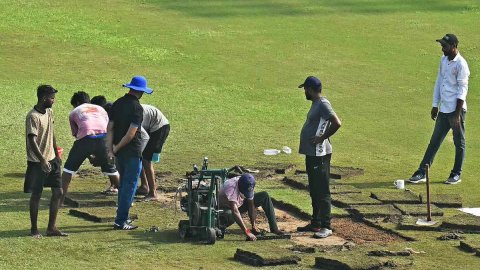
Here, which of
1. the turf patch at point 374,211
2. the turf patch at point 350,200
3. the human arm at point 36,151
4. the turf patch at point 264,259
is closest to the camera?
the turf patch at point 264,259

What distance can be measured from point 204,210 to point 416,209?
11.7ft

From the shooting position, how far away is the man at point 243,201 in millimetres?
14695

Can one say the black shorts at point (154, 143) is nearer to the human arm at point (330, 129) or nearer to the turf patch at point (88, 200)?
the turf patch at point (88, 200)

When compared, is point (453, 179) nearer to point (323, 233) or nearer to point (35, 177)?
point (323, 233)

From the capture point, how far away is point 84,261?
13.5m

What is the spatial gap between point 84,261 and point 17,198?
13.7 feet

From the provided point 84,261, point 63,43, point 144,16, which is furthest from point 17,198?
point 144,16

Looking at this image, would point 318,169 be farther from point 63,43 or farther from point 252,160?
point 63,43

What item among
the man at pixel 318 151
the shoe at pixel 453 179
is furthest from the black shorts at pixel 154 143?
the shoe at pixel 453 179

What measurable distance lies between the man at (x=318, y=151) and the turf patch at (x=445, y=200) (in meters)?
2.40

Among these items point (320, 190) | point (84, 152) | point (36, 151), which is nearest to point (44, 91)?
point (36, 151)

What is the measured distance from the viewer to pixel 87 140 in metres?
16.7

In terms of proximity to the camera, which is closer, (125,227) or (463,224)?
(125,227)

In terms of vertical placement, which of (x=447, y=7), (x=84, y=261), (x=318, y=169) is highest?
(x=447, y=7)
